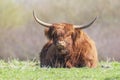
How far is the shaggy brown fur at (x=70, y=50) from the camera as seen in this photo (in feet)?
48.0

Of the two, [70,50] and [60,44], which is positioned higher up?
[60,44]

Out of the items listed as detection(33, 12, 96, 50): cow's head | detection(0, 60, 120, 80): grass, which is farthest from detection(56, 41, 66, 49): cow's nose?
detection(0, 60, 120, 80): grass

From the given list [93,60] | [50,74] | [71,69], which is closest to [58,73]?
[50,74]

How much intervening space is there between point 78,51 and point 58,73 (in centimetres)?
177

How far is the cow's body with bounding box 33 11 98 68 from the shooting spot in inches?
575

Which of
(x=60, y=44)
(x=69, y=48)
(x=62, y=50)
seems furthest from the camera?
(x=69, y=48)

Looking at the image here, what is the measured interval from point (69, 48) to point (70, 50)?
6 cm

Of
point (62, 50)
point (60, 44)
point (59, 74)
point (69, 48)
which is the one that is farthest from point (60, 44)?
point (59, 74)

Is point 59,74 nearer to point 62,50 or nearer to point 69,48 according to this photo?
point 62,50

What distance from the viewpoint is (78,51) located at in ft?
48.7

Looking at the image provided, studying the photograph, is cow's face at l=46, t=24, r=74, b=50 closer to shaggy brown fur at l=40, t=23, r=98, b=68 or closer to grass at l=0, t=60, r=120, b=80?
shaggy brown fur at l=40, t=23, r=98, b=68

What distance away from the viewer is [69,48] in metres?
14.7

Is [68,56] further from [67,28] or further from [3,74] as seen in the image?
[3,74]

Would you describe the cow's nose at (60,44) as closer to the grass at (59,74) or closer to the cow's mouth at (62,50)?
the cow's mouth at (62,50)
